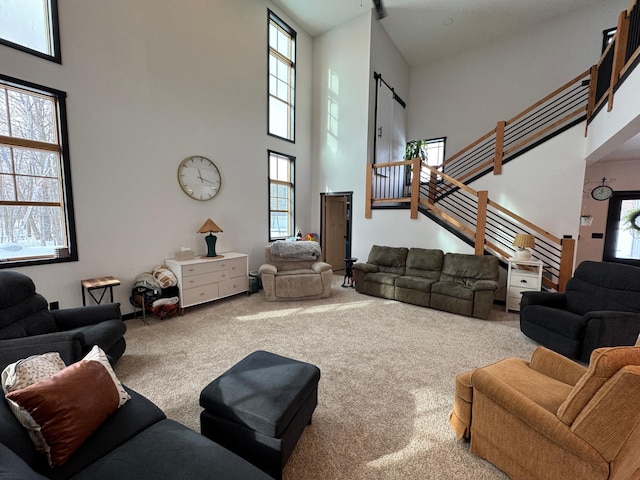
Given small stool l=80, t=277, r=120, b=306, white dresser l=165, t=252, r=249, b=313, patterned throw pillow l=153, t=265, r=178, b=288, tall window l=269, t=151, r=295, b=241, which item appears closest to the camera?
small stool l=80, t=277, r=120, b=306

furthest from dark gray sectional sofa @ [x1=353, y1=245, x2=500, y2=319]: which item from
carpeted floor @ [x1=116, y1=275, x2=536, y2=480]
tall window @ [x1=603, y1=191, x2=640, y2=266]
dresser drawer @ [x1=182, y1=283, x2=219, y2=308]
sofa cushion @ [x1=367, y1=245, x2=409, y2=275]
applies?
tall window @ [x1=603, y1=191, x2=640, y2=266]

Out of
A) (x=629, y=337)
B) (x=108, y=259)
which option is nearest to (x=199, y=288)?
(x=108, y=259)

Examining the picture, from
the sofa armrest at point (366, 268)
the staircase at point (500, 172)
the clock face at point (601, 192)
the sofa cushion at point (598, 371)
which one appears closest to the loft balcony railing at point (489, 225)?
the staircase at point (500, 172)

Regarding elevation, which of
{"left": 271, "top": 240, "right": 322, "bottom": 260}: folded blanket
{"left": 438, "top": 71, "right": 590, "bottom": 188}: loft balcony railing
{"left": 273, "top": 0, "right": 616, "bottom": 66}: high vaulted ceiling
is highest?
{"left": 273, "top": 0, "right": 616, "bottom": 66}: high vaulted ceiling

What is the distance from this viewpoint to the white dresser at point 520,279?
154 inches

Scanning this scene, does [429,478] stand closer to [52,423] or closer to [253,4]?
[52,423]

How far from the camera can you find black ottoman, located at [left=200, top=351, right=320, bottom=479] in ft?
4.54

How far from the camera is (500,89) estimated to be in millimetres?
6309

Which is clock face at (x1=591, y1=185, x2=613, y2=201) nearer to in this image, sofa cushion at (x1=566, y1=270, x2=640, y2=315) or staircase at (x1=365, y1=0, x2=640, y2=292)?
staircase at (x1=365, y1=0, x2=640, y2=292)

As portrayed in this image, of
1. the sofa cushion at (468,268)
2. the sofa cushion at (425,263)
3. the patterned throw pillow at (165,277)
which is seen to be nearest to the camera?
the patterned throw pillow at (165,277)

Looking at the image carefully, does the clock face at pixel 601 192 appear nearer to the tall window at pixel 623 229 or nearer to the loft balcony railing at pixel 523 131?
the tall window at pixel 623 229

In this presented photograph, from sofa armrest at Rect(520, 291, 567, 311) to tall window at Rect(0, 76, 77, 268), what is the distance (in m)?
5.39

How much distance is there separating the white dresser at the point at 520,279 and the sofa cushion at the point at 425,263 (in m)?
0.99

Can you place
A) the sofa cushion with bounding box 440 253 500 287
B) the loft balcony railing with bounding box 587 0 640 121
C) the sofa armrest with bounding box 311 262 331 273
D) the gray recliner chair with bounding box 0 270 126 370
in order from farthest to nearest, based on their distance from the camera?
the sofa armrest with bounding box 311 262 331 273 → the sofa cushion with bounding box 440 253 500 287 → the loft balcony railing with bounding box 587 0 640 121 → the gray recliner chair with bounding box 0 270 126 370
